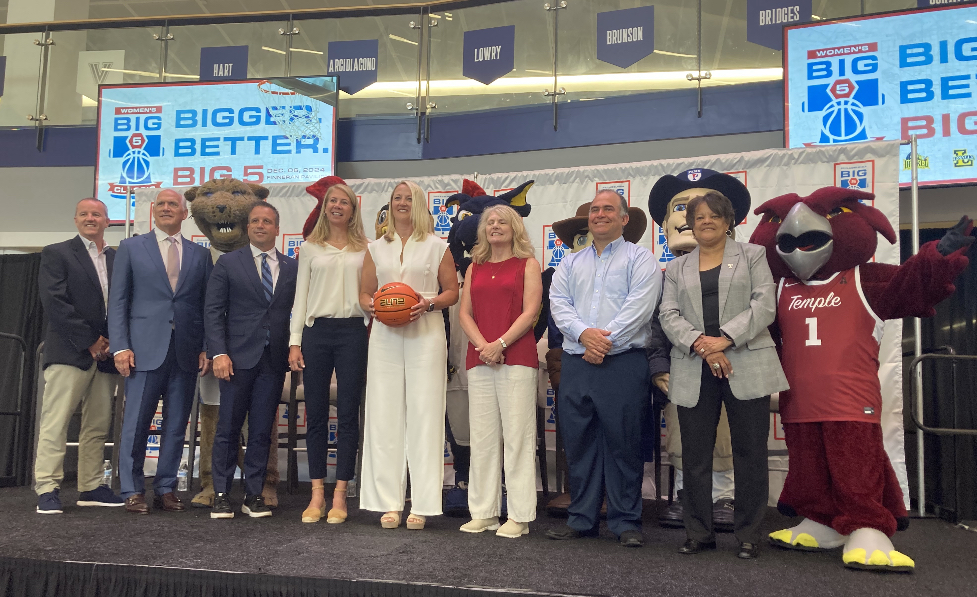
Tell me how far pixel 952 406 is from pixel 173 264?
4558mm

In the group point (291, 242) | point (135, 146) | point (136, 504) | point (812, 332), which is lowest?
point (136, 504)

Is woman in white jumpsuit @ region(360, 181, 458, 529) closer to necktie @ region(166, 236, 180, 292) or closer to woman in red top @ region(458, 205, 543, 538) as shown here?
woman in red top @ region(458, 205, 543, 538)

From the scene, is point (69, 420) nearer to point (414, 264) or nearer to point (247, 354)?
point (247, 354)

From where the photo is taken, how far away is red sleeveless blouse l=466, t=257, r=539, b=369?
132 inches

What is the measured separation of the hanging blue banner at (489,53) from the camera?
6703mm

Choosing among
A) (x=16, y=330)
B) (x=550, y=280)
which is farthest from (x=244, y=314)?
(x=16, y=330)

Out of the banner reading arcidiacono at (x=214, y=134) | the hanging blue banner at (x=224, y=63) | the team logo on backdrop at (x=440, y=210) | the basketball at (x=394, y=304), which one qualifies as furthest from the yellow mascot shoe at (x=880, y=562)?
the hanging blue banner at (x=224, y=63)

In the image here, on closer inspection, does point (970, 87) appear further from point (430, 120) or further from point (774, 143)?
point (430, 120)

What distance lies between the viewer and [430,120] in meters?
6.98

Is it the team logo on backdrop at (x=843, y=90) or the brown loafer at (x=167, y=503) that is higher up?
the team logo on backdrop at (x=843, y=90)

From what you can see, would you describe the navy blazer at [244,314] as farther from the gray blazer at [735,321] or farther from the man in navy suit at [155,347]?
the gray blazer at [735,321]

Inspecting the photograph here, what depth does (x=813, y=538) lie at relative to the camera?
305 cm

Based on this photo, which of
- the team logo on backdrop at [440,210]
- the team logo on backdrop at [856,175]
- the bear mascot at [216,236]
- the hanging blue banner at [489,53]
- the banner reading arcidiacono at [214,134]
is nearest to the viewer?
the bear mascot at [216,236]

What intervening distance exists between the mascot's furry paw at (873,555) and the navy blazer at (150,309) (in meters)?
3.14
